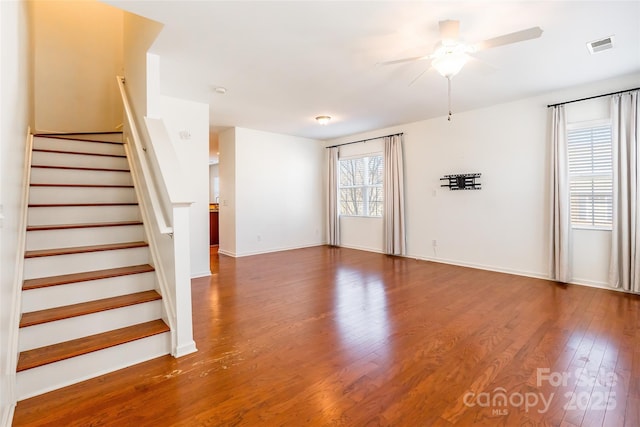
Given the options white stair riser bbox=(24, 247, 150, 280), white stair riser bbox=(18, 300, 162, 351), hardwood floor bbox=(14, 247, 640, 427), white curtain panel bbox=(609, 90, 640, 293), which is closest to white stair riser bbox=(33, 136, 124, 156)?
white stair riser bbox=(24, 247, 150, 280)

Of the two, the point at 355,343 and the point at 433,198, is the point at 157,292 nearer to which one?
the point at 355,343

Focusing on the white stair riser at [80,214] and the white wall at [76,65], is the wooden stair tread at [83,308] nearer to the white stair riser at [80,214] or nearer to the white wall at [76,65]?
the white stair riser at [80,214]

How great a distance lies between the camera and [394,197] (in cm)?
597

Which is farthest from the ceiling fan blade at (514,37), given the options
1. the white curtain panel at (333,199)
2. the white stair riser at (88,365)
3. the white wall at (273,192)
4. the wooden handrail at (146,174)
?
the white curtain panel at (333,199)

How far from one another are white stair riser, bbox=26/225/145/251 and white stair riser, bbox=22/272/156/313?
550mm

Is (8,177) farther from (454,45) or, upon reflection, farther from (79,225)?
(454,45)

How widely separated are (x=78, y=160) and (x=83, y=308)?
2.04 meters

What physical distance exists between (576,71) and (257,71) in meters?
3.65

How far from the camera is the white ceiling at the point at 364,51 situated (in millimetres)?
2291

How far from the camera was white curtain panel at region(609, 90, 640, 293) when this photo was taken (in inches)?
137

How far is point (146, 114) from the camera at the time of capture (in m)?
2.96

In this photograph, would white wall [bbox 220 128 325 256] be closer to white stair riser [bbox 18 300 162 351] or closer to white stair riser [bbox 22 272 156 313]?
white stair riser [bbox 22 272 156 313]

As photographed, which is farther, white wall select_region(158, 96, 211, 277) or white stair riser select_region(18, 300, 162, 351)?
white wall select_region(158, 96, 211, 277)

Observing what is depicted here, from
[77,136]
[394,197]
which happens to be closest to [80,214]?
[77,136]
